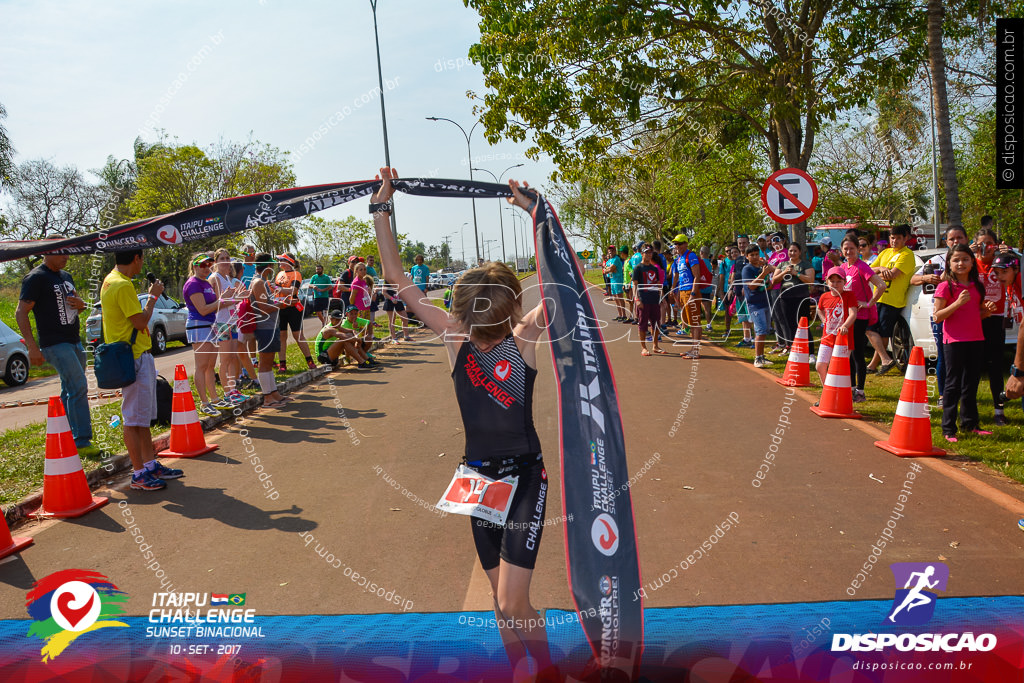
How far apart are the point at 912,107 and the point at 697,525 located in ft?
145

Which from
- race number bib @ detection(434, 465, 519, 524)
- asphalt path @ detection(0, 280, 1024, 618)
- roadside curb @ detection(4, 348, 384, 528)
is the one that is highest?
race number bib @ detection(434, 465, 519, 524)

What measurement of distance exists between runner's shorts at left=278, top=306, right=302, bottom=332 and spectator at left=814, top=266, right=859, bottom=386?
8649mm

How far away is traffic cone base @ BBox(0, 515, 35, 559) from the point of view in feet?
15.2

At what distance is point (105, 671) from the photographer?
303 cm

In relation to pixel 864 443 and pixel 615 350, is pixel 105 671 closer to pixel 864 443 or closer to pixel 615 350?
pixel 864 443

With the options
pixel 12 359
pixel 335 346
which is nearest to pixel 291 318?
pixel 335 346

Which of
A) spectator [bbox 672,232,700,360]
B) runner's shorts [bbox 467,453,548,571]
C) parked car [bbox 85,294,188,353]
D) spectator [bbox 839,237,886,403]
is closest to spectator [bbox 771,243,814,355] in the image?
spectator [bbox 672,232,700,360]

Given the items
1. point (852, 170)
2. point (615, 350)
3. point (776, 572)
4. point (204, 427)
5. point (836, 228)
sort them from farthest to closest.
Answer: point (852, 170) → point (836, 228) → point (615, 350) → point (204, 427) → point (776, 572)

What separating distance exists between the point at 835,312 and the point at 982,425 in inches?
A: 83.2

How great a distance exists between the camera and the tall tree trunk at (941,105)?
34.3ft

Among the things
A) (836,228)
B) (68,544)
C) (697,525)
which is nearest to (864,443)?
(697,525)

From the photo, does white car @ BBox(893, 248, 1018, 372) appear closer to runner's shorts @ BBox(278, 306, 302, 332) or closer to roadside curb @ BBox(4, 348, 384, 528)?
roadside curb @ BBox(4, 348, 384, 528)

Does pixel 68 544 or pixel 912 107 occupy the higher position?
pixel 912 107

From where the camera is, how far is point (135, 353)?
5930 mm
